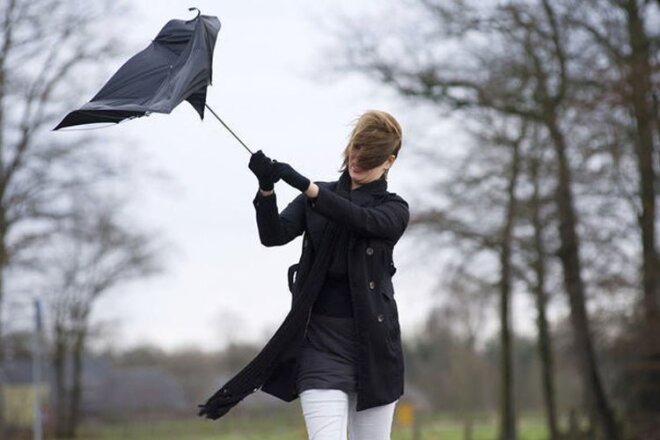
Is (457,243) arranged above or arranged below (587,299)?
above

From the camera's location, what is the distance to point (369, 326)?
4.78 m

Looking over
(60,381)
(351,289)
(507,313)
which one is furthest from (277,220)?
(60,381)

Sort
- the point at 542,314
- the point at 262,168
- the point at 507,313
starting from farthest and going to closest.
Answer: the point at 507,313, the point at 542,314, the point at 262,168

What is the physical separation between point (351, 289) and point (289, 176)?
0.53 meters

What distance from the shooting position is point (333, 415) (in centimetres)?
469

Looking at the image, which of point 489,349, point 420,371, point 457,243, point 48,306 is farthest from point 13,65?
point 420,371

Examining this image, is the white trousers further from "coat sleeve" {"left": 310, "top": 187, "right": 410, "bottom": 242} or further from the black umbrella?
the black umbrella

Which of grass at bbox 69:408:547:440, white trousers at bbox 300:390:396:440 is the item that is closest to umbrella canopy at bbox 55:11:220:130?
white trousers at bbox 300:390:396:440

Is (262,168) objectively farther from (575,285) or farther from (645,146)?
(575,285)

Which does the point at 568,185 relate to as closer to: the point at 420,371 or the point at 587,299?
the point at 587,299

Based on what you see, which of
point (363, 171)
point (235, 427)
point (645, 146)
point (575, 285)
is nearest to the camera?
point (363, 171)

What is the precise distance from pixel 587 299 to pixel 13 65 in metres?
14.7

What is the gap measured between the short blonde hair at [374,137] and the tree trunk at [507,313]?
75.7 ft

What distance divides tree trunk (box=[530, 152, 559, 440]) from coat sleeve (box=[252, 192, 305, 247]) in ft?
71.8
